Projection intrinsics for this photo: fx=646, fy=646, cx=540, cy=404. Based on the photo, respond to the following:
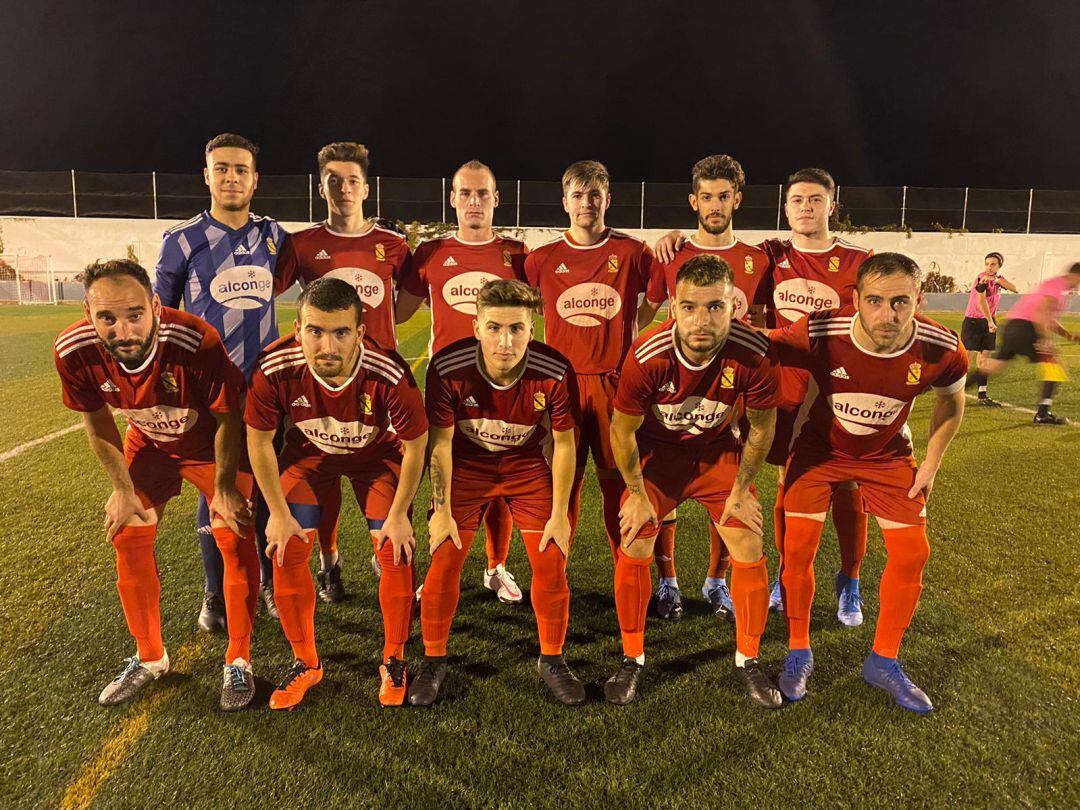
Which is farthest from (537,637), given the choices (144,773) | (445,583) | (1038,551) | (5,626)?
(1038,551)

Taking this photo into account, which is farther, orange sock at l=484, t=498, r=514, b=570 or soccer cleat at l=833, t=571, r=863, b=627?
orange sock at l=484, t=498, r=514, b=570

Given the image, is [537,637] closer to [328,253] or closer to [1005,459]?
[328,253]

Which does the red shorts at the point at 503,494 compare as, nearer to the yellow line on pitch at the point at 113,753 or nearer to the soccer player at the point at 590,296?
the soccer player at the point at 590,296

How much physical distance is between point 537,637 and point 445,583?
2.26 feet

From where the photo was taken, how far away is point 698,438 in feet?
9.08

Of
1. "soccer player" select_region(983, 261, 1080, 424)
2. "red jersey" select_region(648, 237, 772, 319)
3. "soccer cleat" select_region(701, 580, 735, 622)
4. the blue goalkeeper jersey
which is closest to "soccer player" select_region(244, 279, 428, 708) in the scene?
the blue goalkeeper jersey

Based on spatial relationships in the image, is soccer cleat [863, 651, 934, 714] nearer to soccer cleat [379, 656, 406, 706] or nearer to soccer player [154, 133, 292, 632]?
soccer cleat [379, 656, 406, 706]

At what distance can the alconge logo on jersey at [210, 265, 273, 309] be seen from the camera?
3068mm

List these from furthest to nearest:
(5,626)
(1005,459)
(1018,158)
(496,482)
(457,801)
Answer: (1018,158) < (1005,459) < (5,626) < (496,482) < (457,801)

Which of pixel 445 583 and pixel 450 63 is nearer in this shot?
pixel 445 583

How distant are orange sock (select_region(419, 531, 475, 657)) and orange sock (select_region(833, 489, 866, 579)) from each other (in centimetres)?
185

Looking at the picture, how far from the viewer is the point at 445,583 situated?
2590mm

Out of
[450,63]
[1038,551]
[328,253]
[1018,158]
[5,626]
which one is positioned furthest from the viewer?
[450,63]

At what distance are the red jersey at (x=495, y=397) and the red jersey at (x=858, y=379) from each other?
3.13ft
